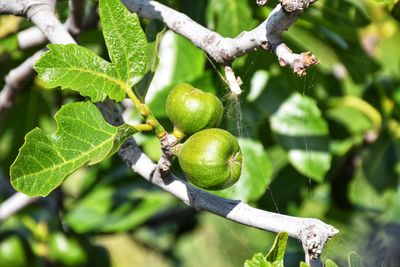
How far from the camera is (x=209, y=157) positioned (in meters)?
Result: 0.98

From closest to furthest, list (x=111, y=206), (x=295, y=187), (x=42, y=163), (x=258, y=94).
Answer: (x=42, y=163) → (x=258, y=94) → (x=295, y=187) → (x=111, y=206)

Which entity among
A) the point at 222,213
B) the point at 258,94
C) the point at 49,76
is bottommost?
the point at 258,94

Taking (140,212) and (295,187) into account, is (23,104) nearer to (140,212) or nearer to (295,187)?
(140,212)

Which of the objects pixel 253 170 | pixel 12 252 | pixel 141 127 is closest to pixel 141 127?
pixel 141 127

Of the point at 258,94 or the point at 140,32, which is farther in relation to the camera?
the point at 258,94

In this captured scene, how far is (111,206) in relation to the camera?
2.21m

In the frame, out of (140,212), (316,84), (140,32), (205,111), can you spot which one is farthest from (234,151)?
(140,212)

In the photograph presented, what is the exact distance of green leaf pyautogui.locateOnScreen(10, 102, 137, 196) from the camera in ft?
3.21

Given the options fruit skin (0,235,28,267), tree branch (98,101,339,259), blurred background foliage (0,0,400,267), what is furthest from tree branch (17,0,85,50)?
fruit skin (0,235,28,267)

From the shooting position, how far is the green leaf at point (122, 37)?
106 cm

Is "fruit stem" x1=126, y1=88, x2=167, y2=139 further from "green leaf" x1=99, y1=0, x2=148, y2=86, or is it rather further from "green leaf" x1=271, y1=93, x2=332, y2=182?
"green leaf" x1=271, y1=93, x2=332, y2=182

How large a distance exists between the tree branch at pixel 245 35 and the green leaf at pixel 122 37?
0.39 ft

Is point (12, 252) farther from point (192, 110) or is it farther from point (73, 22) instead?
point (192, 110)

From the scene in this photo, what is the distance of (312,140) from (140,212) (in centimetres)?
58
